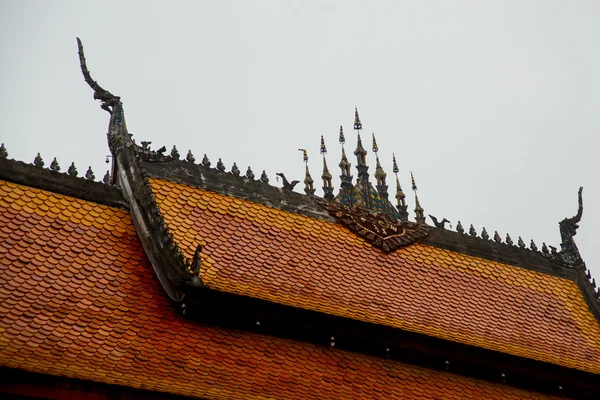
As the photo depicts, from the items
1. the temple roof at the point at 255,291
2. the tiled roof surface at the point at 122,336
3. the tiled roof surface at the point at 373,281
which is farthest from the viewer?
the tiled roof surface at the point at 373,281

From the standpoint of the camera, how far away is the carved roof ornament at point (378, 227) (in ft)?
63.8

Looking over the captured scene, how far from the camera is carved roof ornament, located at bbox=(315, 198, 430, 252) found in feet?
63.8

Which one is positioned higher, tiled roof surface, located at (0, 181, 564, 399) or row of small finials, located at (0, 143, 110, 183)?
row of small finials, located at (0, 143, 110, 183)

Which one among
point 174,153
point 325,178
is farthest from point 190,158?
point 325,178

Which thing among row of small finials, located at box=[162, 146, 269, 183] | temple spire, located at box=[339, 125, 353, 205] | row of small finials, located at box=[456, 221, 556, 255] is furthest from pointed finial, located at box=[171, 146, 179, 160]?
temple spire, located at box=[339, 125, 353, 205]

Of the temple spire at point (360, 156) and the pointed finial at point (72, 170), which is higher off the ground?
the temple spire at point (360, 156)

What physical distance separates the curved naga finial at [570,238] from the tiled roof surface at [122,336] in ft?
17.1

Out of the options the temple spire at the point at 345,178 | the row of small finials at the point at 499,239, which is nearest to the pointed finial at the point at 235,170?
the row of small finials at the point at 499,239

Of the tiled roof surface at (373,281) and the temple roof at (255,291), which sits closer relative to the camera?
the temple roof at (255,291)

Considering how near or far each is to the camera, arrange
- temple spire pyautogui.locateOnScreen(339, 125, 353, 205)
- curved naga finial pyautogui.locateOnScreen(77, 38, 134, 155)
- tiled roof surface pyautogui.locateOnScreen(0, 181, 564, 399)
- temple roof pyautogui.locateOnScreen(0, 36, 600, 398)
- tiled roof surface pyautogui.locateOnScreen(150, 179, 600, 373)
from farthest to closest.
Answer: temple spire pyautogui.locateOnScreen(339, 125, 353, 205) → curved naga finial pyautogui.locateOnScreen(77, 38, 134, 155) → tiled roof surface pyautogui.locateOnScreen(150, 179, 600, 373) → temple roof pyautogui.locateOnScreen(0, 36, 600, 398) → tiled roof surface pyautogui.locateOnScreen(0, 181, 564, 399)

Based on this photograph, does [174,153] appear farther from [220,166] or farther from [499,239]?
[499,239]

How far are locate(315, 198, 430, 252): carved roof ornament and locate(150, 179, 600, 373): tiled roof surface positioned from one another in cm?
18

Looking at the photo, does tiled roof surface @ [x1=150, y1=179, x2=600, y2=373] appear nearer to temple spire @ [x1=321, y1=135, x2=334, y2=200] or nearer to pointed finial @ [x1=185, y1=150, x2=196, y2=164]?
pointed finial @ [x1=185, y1=150, x2=196, y2=164]

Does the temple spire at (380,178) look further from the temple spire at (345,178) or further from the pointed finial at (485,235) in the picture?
the pointed finial at (485,235)
